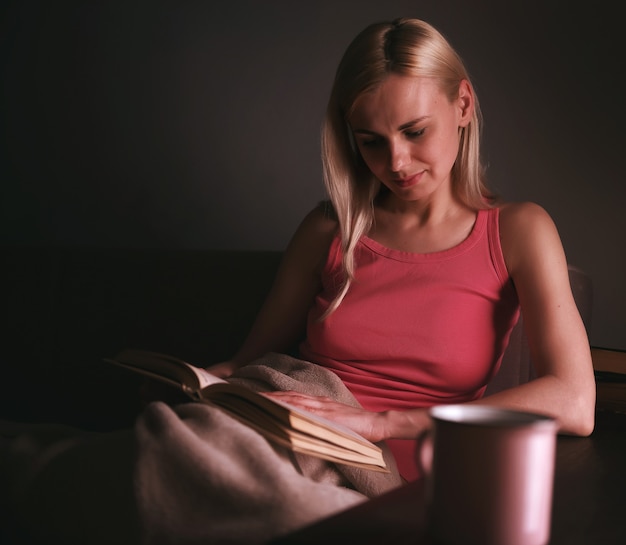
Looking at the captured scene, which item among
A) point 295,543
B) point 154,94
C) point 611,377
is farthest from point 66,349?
point 295,543

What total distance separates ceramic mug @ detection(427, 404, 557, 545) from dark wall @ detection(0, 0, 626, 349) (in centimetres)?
129

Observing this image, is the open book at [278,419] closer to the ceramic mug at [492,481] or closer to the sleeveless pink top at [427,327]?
the ceramic mug at [492,481]

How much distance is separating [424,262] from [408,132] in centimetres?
24

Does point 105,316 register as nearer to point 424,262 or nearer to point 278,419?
point 424,262

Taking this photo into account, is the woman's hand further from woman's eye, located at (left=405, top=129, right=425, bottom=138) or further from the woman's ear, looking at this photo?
the woman's ear

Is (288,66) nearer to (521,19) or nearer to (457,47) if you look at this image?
(457,47)

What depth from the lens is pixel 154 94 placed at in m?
2.20

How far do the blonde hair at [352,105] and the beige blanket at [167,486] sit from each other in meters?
0.60

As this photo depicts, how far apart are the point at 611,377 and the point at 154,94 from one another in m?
1.43

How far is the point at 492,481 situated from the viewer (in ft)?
1.99

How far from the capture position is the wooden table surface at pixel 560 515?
66 centimetres

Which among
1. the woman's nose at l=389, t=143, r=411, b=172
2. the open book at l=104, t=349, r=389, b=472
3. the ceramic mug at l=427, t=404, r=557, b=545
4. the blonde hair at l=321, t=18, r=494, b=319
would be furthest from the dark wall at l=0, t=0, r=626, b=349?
the ceramic mug at l=427, t=404, r=557, b=545

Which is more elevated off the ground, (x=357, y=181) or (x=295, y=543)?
(x=357, y=181)

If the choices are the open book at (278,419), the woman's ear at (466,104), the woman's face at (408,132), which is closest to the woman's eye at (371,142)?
the woman's face at (408,132)
